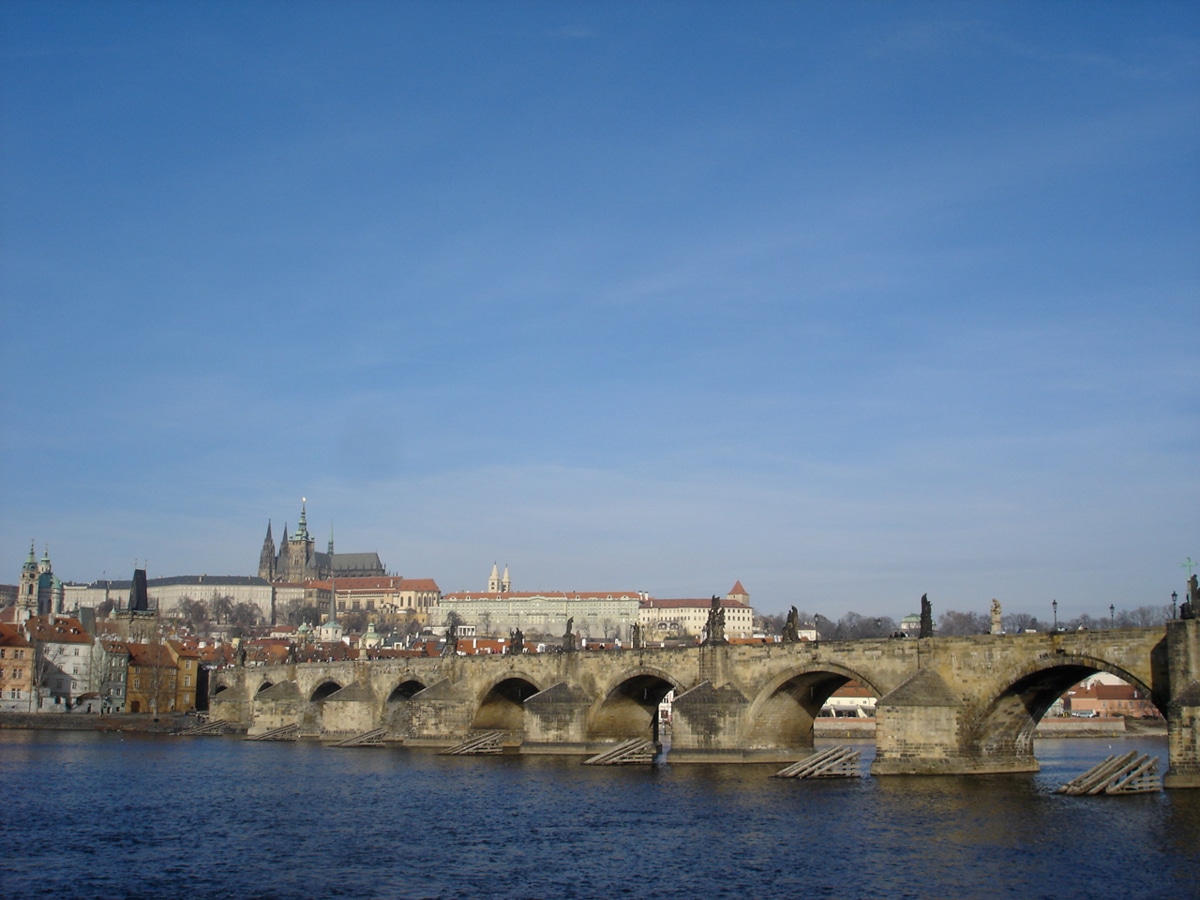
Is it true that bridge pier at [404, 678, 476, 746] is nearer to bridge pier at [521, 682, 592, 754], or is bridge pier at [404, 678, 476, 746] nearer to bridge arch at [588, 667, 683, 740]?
bridge pier at [521, 682, 592, 754]

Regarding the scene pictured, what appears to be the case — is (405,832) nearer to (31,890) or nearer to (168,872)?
(168,872)

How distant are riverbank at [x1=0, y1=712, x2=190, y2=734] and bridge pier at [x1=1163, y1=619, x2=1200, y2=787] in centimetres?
8326

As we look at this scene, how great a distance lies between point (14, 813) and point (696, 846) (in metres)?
24.1

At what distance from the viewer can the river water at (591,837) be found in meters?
27.9

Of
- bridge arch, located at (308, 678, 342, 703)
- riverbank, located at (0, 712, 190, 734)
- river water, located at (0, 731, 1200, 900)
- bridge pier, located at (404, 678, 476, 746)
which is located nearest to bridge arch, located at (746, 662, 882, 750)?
river water, located at (0, 731, 1200, 900)

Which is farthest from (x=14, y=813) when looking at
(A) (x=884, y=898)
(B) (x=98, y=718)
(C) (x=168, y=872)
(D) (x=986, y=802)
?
(B) (x=98, y=718)

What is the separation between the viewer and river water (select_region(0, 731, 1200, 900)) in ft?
91.6

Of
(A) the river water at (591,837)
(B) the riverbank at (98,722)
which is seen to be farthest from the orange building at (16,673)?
(A) the river water at (591,837)

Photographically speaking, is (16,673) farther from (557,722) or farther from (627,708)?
(627,708)

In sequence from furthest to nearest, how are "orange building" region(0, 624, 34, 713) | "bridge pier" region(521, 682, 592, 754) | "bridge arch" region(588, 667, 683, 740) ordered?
"orange building" region(0, 624, 34, 713) → "bridge pier" region(521, 682, 592, 754) → "bridge arch" region(588, 667, 683, 740)

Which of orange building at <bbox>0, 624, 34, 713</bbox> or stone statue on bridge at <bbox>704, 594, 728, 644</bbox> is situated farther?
orange building at <bbox>0, 624, 34, 713</bbox>

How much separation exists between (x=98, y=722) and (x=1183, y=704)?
87836 millimetres

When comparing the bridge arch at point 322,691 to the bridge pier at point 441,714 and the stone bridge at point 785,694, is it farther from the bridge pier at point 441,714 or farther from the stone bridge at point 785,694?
the bridge pier at point 441,714

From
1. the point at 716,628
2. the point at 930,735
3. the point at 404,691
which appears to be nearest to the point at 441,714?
the point at 404,691
